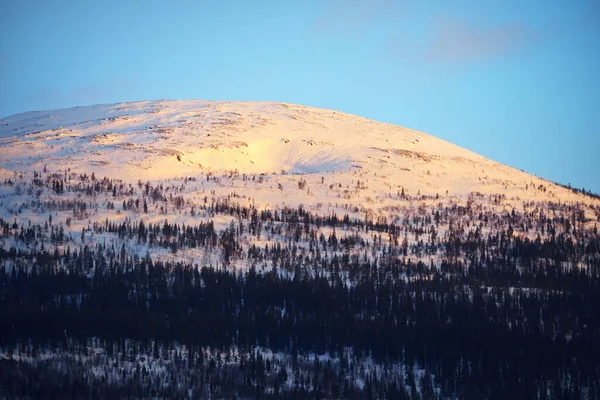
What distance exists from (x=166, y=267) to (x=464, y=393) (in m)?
66.3

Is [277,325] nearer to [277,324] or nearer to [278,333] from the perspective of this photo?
[277,324]

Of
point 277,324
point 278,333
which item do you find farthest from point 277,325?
point 278,333

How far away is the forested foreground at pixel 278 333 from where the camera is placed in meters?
128

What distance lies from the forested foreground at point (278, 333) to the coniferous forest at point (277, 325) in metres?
0.30

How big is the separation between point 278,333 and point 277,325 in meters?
1.82

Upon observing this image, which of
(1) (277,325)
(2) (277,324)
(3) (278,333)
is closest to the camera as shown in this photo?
(3) (278,333)

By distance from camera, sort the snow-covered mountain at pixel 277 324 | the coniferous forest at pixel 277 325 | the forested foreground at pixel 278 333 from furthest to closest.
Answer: the snow-covered mountain at pixel 277 324
the coniferous forest at pixel 277 325
the forested foreground at pixel 278 333

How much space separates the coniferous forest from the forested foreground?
0.30 metres

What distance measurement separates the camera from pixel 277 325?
482 ft

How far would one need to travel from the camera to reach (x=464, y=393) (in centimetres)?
12962

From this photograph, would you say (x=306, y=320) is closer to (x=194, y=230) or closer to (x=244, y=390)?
(x=244, y=390)

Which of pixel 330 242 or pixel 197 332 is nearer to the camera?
pixel 197 332

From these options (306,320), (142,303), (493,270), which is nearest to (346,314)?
(306,320)

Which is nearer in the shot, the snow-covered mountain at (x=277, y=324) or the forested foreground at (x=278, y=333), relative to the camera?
the forested foreground at (x=278, y=333)
